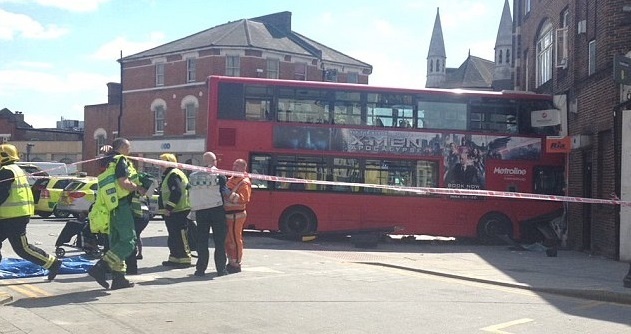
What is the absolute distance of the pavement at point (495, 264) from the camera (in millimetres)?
9688

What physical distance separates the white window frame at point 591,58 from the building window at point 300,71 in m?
31.5

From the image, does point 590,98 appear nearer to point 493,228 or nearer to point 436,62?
point 493,228

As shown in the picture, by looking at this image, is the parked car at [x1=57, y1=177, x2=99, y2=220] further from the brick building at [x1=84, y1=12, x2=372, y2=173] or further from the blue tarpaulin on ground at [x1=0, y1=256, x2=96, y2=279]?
the brick building at [x1=84, y1=12, x2=372, y2=173]

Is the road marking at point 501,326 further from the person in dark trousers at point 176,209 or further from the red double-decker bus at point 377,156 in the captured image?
the red double-decker bus at point 377,156

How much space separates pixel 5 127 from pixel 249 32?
30.9 m

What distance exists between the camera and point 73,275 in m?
9.52

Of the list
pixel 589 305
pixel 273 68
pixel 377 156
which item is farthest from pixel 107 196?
pixel 273 68

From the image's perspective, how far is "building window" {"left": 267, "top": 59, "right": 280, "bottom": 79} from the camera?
44750mm

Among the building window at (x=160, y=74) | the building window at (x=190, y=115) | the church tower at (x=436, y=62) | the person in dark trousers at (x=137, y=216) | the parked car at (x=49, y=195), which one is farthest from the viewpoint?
the church tower at (x=436, y=62)

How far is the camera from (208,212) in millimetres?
9773

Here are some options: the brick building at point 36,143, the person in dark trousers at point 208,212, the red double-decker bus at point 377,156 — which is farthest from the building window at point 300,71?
the person in dark trousers at point 208,212

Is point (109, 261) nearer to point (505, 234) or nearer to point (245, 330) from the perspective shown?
point (245, 330)

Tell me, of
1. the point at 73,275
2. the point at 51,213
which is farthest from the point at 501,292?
the point at 51,213

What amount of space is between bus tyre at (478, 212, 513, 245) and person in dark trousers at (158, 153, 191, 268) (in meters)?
8.95
